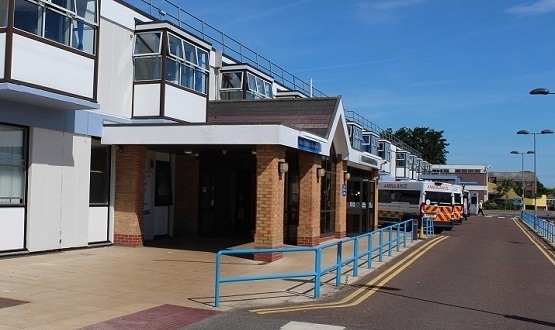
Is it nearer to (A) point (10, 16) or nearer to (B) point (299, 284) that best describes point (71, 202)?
(A) point (10, 16)

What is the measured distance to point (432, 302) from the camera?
10.2 meters

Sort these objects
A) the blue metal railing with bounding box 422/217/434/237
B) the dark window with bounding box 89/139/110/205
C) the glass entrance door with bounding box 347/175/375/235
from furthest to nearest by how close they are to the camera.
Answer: the blue metal railing with bounding box 422/217/434/237 → the glass entrance door with bounding box 347/175/375/235 → the dark window with bounding box 89/139/110/205

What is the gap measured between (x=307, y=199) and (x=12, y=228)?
26.0 feet

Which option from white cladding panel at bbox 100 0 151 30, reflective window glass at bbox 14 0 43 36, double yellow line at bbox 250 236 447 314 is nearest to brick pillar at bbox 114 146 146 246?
white cladding panel at bbox 100 0 151 30

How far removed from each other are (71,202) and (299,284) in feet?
21.7

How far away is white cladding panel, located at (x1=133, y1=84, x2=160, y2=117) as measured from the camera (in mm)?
17266

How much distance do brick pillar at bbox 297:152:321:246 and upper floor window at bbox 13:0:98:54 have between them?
665cm

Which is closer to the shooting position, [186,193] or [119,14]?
→ [119,14]

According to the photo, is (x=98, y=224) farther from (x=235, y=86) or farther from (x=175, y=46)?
(x=235, y=86)

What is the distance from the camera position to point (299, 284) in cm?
1146

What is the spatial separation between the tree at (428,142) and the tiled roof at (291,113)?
9837 centimetres

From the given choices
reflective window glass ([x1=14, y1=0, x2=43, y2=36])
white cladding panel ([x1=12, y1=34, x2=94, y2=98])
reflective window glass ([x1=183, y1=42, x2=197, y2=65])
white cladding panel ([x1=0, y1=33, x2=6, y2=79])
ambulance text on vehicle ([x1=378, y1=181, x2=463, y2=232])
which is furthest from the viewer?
ambulance text on vehicle ([x1=378, y1=181, x2=463, y2=232])

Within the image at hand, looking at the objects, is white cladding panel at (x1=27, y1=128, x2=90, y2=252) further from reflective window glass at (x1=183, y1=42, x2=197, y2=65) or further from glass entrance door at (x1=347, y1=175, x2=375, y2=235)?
glass entrance door at (x1=347, y1=175, x2=375, y2=235)

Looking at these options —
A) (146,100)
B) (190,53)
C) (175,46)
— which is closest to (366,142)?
(190,53)
